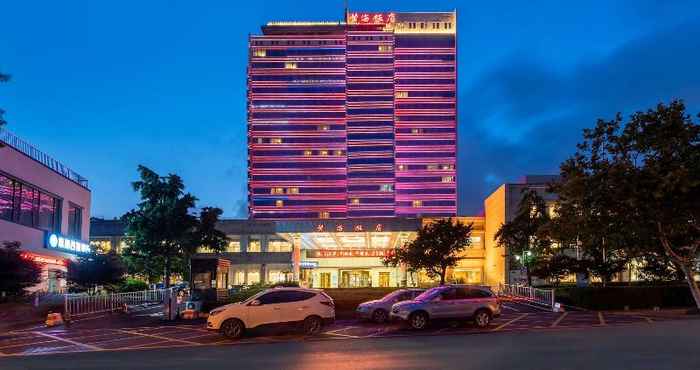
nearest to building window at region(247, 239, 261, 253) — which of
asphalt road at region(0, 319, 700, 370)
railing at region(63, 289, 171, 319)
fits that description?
railing at region(63, 289, 171, 319)

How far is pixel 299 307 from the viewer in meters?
21.8

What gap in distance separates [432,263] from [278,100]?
367 feet

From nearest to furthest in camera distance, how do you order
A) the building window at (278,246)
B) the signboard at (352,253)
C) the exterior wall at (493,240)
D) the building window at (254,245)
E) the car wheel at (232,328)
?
the car wheel at (232,328) < the exterior wall at (493,240) < the signboard at (352,253) < the building window at (254,245) < the building window at (278,246)

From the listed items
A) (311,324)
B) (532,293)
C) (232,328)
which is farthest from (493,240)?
(232,328)

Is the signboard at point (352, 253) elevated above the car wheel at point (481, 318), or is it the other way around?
the signboard at point (352, 253)

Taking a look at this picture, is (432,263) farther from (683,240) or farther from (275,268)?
(275,268)

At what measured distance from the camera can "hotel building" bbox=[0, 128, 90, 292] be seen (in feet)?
127

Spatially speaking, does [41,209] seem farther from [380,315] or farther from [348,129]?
[348,129]

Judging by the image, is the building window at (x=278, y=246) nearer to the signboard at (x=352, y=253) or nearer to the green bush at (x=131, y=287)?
the signboard at (x=352, y=253)

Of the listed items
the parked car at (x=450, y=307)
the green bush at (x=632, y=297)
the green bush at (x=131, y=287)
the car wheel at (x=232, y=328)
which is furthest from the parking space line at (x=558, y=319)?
the green bush at (x=131, y=287)

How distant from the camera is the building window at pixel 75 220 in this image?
172ft

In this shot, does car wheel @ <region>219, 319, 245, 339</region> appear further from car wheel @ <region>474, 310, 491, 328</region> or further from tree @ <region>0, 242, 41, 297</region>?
tree @ <region>0, 242, 41, 297</region>

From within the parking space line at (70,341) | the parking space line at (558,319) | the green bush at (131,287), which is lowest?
the parking space line at (70,341)

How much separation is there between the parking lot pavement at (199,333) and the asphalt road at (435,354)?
1.40 m
